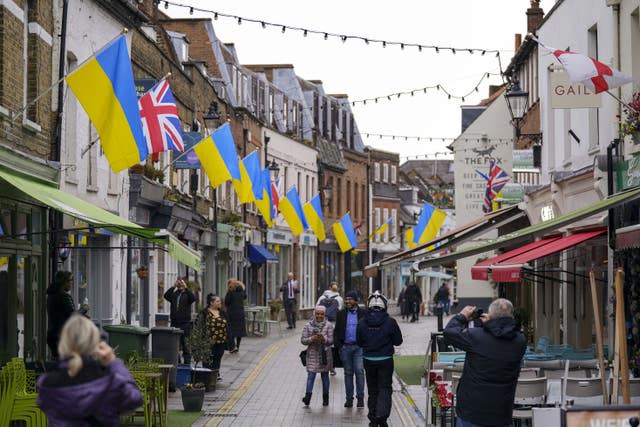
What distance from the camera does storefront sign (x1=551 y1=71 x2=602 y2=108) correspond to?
64.2 ft

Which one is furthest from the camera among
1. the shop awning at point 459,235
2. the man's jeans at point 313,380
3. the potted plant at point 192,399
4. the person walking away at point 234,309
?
the person walking away at point 234,309

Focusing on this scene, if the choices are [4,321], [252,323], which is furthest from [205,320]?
[252,323]

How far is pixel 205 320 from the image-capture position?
→ 72.5ft

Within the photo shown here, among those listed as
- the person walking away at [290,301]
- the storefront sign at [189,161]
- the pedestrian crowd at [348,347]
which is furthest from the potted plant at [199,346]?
the person walking away at [290,301]

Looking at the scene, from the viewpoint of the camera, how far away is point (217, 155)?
25031 millimetres

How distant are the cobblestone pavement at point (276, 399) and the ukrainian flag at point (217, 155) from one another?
12.8 feet

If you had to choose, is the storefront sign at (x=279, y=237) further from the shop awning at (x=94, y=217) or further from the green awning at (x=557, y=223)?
the shop awning at (x=94, y=217)

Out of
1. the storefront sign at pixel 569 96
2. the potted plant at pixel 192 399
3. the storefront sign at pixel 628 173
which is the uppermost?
the storefront sign at pixel 569 96

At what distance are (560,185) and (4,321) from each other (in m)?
11.3

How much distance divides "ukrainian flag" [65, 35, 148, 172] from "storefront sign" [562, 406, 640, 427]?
871cm

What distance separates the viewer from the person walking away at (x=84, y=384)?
7691mm

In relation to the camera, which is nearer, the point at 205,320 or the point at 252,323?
the point at 205,320

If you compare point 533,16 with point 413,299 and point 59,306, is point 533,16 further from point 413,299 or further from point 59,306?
point 59,306

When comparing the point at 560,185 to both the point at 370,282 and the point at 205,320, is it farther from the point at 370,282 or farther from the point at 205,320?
the point at 370,282
